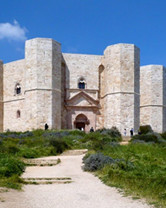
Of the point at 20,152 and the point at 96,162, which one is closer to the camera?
the point at 96,162

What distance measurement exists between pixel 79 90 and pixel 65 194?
69.0 feet

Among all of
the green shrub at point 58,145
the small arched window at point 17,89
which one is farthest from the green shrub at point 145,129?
the green shrub at point 58,145

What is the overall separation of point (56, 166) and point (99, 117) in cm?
1712

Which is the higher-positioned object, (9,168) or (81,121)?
(81,121)

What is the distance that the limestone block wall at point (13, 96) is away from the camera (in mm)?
27719

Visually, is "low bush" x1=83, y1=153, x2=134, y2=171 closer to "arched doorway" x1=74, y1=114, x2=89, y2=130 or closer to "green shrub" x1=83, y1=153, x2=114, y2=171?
"green shrub" x1=83, y1=153, x2=114, y2=171

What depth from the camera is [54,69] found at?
2550 centimetres

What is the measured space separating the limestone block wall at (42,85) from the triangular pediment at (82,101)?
1.97 metres

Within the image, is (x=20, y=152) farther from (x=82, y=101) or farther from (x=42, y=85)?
(x=82, y=101)

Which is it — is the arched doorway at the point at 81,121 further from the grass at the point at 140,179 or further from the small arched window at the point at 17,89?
the grass at the point at 140,179

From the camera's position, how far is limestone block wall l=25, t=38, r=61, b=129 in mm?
24797

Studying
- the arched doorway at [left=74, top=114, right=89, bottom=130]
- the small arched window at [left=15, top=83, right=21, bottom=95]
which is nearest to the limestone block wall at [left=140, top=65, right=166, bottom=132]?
the arched doorway at [left=74, top=114, right=89, bottom=130]

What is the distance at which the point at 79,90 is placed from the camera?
90.4ft

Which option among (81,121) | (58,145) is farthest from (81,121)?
(58,145)
